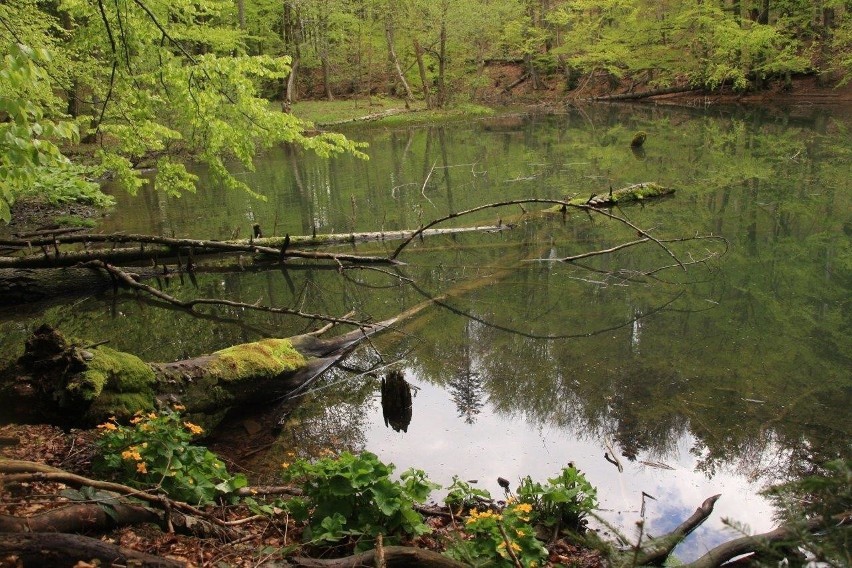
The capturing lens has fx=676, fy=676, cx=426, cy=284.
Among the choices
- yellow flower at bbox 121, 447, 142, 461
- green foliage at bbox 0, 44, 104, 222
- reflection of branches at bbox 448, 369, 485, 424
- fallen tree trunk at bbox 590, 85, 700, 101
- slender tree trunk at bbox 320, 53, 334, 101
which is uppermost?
slender tree trunk at bbox 320, 53, 334, 101

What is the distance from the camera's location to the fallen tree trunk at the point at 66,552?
2986 mm

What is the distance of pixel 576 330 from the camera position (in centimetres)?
890

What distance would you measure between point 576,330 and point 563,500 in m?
4.55

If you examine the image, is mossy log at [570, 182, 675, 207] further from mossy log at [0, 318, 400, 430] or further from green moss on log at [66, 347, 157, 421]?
green moss on log at [66, 347, 157, 421]

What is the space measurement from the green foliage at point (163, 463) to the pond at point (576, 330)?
127 cm

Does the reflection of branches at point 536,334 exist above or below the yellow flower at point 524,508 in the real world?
below

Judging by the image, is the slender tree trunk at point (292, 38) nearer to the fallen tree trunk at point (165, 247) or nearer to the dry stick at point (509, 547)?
the fallen tree trunk at point (165, 247)

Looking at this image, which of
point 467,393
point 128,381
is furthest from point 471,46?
point 128,381

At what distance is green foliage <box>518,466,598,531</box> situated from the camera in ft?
15.1

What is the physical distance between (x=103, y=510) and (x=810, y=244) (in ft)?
40.2

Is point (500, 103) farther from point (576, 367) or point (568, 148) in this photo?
point (576, 367)

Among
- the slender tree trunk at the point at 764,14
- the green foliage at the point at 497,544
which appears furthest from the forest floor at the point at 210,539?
the slender tree trunk at the point at 764,14

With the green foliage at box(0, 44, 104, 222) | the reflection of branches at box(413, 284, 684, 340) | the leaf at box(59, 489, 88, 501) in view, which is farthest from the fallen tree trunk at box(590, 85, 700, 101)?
the leaf at box(59, 489, 88, 501)

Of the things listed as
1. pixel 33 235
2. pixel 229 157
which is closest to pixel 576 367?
pixel 33 235
